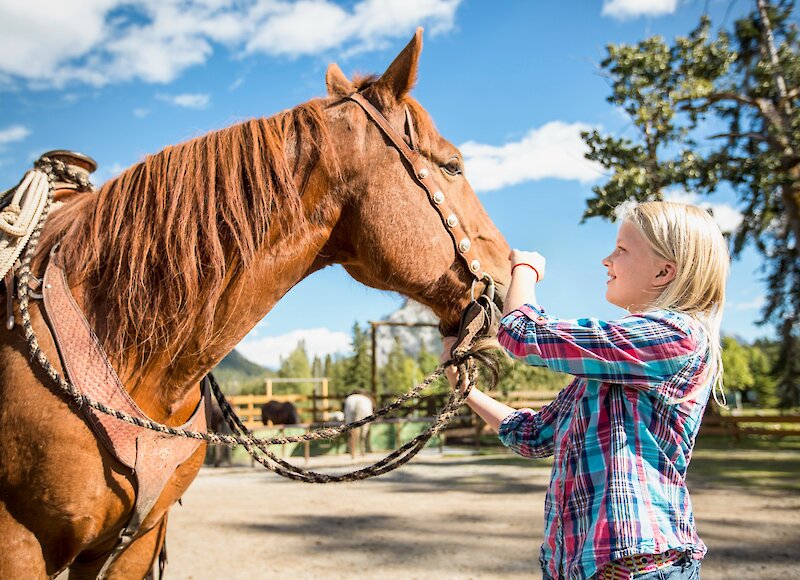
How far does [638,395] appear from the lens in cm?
133

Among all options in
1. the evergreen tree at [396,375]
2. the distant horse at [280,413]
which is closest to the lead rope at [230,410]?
the distant horse at [280,413]

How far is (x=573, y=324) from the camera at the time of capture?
135 cm

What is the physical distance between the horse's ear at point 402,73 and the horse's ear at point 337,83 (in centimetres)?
11

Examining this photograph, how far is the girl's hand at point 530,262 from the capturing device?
4.94 ft

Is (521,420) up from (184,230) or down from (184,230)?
down

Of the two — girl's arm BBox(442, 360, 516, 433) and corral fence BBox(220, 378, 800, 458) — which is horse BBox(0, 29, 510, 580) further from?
corral fence BBox(220, 378, 800, 458)

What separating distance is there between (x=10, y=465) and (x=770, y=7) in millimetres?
14425

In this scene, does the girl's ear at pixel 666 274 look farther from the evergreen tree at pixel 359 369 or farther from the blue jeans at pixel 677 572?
the evergreen tree at pixel 359 369

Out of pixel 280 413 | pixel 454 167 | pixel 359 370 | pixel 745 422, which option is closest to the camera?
pixel 454 167

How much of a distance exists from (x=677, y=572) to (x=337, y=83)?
5.70ft

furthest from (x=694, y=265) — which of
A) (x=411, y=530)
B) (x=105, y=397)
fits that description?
(x=411, y=530)

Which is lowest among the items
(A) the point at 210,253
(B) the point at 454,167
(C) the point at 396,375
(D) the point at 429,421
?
(D) the point at 429,421

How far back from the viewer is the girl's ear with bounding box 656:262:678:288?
4.67ft

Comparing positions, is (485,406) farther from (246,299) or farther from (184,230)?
(184,230)
